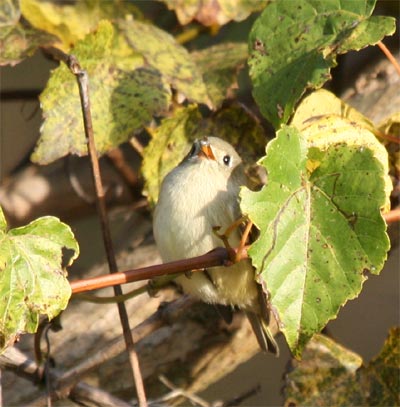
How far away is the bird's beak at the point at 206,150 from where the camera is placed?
202 cm

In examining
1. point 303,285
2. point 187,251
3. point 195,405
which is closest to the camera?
point 303,285

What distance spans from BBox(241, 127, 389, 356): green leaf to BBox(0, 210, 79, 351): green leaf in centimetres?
28

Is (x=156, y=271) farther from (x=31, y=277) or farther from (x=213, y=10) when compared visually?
Result: (x=213, y=10)

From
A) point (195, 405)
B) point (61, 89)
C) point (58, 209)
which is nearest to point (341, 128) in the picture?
point (61, 89)

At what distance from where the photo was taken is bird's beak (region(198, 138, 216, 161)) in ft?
6.61

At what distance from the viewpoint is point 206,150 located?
2.02 meters

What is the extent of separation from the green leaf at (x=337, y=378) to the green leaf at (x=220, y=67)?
0.58 meters

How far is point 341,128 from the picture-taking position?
1767 millimetres

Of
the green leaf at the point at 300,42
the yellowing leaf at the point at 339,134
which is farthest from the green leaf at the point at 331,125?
the green leaf at the point at 300,42

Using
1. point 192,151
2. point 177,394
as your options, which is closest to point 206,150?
point 192,151

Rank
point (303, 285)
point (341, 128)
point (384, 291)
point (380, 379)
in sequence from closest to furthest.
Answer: point (303, 285), point (341, 128), point (380, 379), point (384, 291)

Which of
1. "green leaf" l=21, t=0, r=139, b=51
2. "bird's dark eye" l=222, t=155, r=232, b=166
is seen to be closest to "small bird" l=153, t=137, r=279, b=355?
"bird's dark eye" l=222, t=155, r=232, b=166

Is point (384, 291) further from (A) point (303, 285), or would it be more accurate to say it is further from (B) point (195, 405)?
(A) point (303, 285)

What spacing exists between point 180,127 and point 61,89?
295 mm
